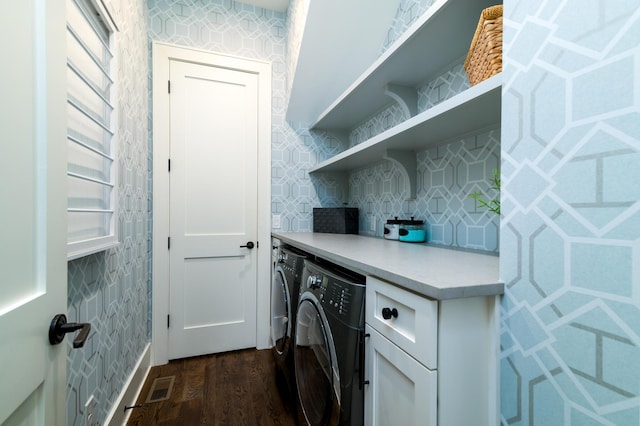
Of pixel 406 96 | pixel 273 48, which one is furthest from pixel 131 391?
pixel 273 48

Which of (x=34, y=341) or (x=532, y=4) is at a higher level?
(x=532, y=4)

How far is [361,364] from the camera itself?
2.86 feet

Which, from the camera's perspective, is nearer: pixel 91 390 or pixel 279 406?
pixel 91 390

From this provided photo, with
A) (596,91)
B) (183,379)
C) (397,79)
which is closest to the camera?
(596,91)

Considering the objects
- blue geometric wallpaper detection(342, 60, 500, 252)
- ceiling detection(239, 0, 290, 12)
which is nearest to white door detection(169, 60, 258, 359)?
ceiling detection(239, 0, 290, 12)

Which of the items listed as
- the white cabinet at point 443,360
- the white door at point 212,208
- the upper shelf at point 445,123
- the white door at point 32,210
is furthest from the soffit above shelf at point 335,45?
the white cabinet at point 443,360

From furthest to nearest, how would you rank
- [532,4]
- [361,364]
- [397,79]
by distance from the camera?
1. [397,79]
2. [361,364]
3. [532,4]

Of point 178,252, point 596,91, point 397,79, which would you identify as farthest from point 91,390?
point 397,79

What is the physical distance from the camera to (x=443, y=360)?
0.63 metres

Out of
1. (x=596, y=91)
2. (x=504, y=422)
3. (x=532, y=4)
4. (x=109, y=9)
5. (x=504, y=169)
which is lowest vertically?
(x=504, y=422)

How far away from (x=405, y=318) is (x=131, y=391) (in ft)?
5.65

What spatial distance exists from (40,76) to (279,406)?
1.73 m

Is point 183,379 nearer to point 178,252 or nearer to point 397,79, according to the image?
point 178,252

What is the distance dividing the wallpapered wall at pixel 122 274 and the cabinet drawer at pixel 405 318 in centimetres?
100
